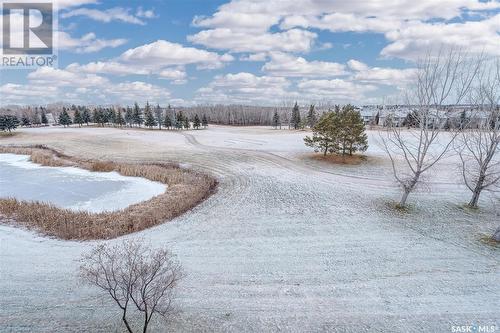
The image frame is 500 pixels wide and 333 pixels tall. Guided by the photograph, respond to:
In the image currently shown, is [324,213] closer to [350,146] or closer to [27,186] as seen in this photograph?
[350,146]

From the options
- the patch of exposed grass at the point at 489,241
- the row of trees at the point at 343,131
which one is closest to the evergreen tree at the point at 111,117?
the row of trees at the point at 343,131

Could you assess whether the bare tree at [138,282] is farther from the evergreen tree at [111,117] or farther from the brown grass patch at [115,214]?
the evergreen tree at [111,117]

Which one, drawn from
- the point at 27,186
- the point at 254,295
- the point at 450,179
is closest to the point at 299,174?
the point at 450,179

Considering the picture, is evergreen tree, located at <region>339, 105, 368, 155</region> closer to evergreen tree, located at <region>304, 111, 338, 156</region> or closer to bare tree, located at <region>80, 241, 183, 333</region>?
evergreen tree, located at <region>304, 111, 338, 156</region>

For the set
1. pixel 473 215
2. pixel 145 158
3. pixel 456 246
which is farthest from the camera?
pixel 145 158

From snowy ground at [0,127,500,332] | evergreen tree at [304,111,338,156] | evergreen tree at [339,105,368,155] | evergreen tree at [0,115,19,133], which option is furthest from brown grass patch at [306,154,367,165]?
evergreen tree at [0,115,19,133]

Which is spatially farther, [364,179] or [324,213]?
[364,179]

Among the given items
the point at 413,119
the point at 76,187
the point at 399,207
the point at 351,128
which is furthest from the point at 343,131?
the point at 76,187
